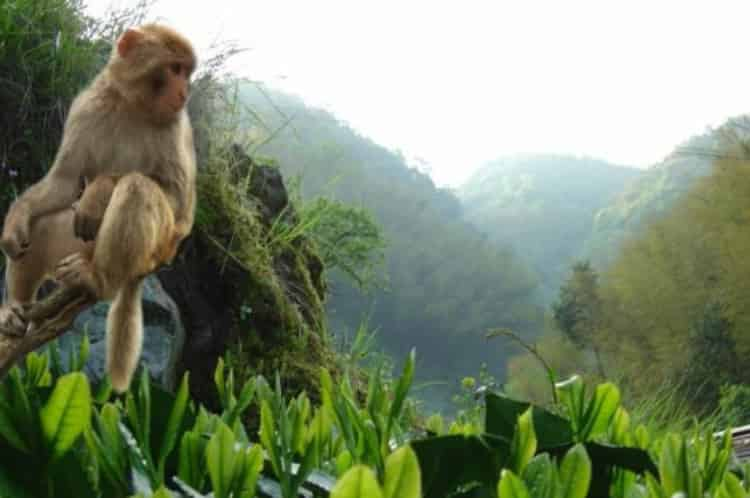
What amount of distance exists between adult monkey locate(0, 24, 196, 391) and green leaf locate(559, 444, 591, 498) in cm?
45

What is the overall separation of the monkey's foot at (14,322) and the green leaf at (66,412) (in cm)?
7

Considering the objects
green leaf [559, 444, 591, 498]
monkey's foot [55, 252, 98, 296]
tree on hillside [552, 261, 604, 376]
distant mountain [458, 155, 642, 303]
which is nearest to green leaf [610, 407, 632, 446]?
green leaf [559, 444, 591, 498]

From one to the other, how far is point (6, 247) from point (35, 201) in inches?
2.9

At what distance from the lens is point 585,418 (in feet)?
3.47

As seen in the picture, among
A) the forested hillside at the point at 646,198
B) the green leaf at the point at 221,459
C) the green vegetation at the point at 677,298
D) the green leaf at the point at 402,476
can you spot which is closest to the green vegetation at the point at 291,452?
the green leaf at the point at 221,459

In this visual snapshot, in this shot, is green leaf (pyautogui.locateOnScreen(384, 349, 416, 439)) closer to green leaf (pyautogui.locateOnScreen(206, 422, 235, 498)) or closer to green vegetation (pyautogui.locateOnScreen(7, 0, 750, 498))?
green vegetation (pyautogui.locateOnScreen(7, 0, 750, 498))

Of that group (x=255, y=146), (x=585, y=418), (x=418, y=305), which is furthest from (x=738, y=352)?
(x=585, y=418)

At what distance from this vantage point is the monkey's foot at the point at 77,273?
34.3 inches

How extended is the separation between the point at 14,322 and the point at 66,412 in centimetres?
12

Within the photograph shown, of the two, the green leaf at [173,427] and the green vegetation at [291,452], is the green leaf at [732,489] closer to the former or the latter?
the green vegetation at [291,452]

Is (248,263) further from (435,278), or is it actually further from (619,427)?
(435,278)

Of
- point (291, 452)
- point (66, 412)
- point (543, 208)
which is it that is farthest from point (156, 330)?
point (543, 208)

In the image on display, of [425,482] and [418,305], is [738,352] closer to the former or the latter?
[418,305]

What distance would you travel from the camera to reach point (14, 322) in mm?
833
